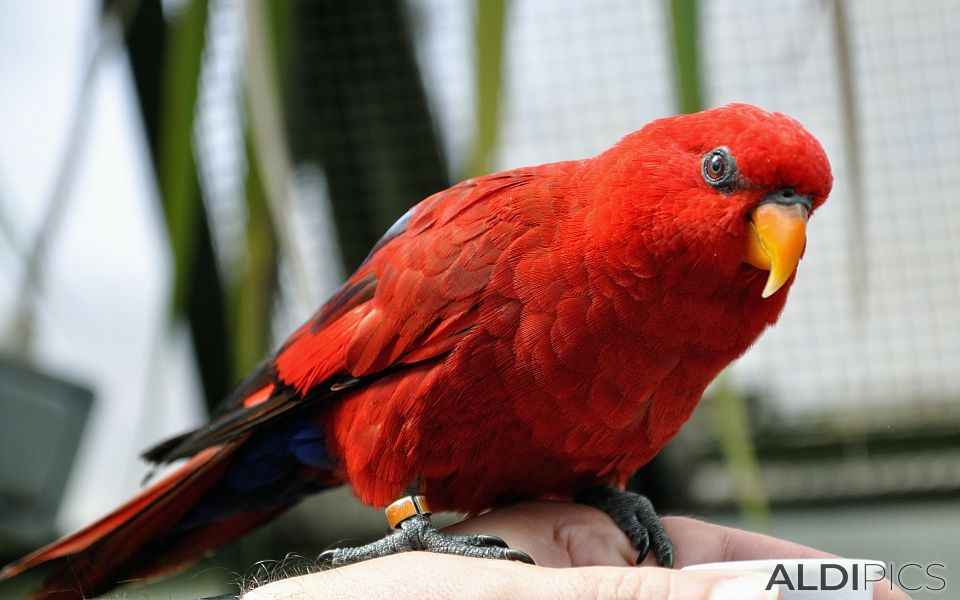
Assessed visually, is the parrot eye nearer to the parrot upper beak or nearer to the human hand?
the parrot upper beak

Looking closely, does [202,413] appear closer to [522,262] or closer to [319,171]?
[319,171]

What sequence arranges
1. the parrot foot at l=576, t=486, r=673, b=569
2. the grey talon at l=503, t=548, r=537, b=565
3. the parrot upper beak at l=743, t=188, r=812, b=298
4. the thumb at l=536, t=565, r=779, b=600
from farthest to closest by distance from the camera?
the parrot foot at l=576, t=486, r=673, b=569
the grey talon at l=503, t=548, r=537, b=565
the parrot upper beak at l=743, t=188, r=812, b=298
the thumb at l=536, t=565, r=779, b=600

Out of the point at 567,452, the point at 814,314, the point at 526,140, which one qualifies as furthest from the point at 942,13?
the point at 567,452

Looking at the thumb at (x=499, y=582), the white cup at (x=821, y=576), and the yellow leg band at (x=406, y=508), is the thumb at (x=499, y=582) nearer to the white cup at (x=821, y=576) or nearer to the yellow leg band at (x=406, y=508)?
the white cup at (x=821, y=576)

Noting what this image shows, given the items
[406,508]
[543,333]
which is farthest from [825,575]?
[406,508]

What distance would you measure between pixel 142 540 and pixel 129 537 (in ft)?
0.07

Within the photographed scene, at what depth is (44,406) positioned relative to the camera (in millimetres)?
1939

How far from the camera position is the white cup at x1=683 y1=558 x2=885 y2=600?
73 centimetres

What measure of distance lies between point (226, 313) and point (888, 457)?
184 cm

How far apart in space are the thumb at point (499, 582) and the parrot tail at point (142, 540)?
15.3 inches

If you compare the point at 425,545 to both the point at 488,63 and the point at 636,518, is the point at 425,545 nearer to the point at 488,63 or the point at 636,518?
the point at 636,518

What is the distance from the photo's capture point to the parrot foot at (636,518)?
3.91ft

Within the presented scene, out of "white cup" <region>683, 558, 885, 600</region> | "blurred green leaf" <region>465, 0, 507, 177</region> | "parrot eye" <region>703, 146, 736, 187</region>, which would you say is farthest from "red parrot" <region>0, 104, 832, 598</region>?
"white cup" <region>683, 558, 885, 600</region>

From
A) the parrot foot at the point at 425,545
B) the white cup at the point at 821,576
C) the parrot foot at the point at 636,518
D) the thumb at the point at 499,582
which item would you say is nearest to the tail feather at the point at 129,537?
the parrot foot at the point at 425,545
